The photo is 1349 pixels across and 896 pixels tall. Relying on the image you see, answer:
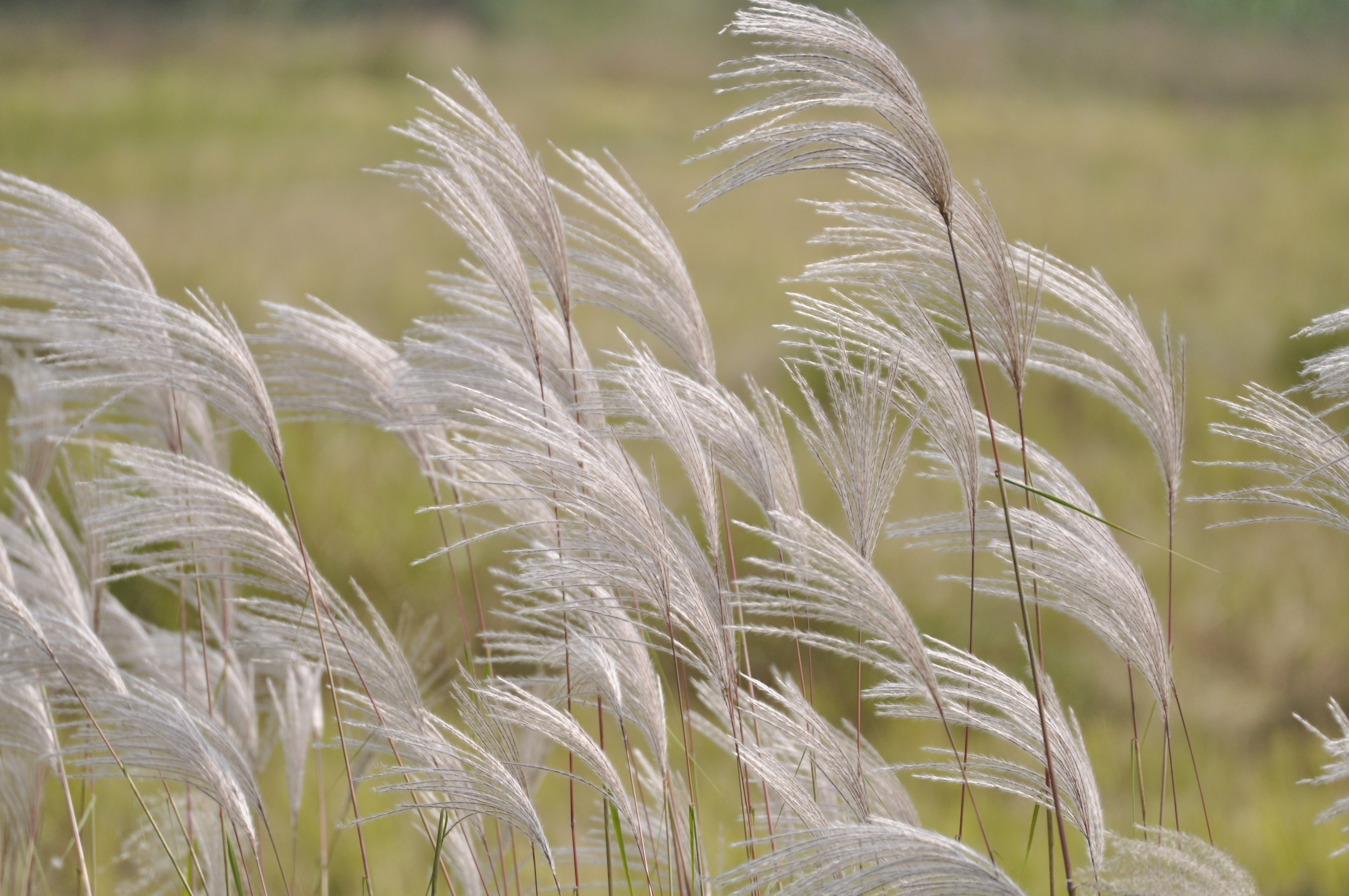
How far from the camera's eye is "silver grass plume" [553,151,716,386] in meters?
1.09

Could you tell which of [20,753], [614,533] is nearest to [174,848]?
[20,753]

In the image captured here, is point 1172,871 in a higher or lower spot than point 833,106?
lower

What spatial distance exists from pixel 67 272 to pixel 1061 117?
10407mm

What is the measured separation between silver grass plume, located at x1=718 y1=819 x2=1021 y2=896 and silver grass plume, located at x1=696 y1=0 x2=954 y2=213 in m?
0.52

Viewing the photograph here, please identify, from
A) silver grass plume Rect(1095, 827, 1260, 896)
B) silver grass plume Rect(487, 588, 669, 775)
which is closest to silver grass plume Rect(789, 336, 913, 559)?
silver grass plume Rect(487, 588, 669, 775)

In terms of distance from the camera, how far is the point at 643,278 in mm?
1148

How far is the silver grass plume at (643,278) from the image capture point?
109 cm

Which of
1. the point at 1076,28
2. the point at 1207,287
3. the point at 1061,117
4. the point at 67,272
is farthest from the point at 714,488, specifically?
the point at 1076,28

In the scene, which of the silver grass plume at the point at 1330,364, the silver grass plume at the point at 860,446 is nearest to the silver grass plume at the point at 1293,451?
the silver grass plume at the point at 1330,364

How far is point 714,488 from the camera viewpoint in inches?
38.3

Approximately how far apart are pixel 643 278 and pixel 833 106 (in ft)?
1.14

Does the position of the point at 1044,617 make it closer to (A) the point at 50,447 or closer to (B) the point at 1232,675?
(B) the point at 1232,675

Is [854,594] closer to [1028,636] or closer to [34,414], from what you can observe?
[1028,636]

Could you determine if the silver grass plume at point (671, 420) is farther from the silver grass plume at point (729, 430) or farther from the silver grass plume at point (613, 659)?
the silver grass plume at point (613, 659)
